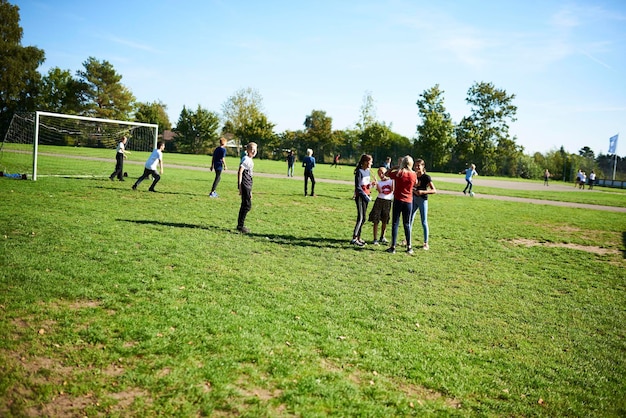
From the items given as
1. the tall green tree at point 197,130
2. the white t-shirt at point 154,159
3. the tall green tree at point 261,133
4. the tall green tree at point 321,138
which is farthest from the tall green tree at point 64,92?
the white t-shirt at point 154,159

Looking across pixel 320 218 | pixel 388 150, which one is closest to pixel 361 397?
pixel 320 218

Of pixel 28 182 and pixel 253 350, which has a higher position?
pixel 28 182

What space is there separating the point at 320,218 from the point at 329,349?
8978 mm

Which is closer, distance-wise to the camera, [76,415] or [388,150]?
[76,415]

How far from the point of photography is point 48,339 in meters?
4.32

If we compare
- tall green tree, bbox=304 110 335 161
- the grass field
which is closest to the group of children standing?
the grass field

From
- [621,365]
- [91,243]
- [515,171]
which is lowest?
[621,365]

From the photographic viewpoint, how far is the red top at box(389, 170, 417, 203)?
922cm

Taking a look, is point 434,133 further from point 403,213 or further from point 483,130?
point 403,213

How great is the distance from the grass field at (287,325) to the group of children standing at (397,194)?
2.01 ft

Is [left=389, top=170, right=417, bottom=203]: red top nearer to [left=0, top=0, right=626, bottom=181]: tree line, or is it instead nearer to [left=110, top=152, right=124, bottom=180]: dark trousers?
[left=110, top=152, right=124, bottom=180]: dark trousers

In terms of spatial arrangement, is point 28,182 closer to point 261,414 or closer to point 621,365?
point 261,414

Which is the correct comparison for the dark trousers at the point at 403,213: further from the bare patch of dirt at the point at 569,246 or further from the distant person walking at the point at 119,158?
the distant person walking at the point at 119,158

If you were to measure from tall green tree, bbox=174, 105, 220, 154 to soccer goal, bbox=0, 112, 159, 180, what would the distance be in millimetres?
43414
